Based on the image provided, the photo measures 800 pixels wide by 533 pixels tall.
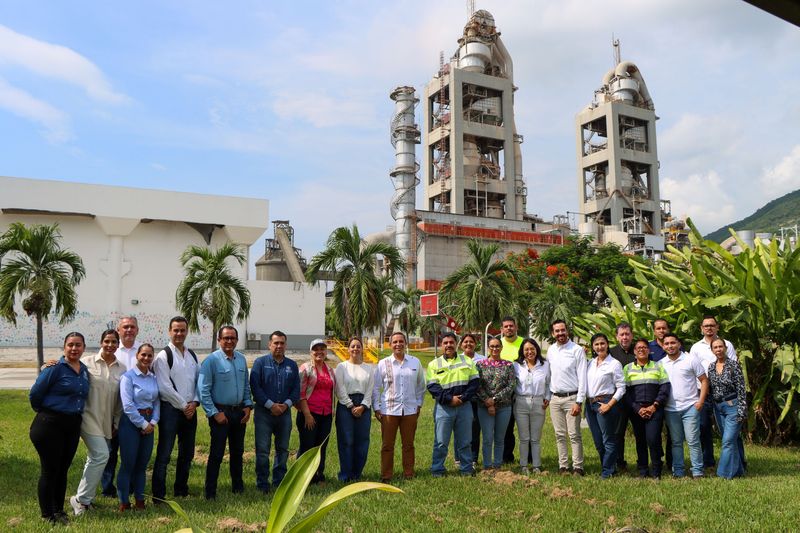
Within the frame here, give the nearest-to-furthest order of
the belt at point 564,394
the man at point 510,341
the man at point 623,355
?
the belt at point 564,394, the man at point 623,355, the man at point 510,341

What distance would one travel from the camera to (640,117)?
256 feet

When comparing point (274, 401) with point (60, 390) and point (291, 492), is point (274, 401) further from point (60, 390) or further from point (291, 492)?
point (291, 492)

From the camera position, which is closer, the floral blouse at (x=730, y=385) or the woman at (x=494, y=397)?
the floral blouse at (x=730, y=385)

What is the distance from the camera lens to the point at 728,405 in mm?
7449

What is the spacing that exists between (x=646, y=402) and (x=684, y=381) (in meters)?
0.51

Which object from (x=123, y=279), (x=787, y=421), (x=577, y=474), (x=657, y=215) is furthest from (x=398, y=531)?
(x=657, y=215)

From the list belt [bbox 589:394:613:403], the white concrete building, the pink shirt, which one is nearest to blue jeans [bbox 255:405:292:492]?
the pink shirt

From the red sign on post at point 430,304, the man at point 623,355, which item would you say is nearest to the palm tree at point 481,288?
the red sign on post at point 430,304

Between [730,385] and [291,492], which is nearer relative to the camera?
[291,492]

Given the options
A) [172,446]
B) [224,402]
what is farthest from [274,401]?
[172,446]

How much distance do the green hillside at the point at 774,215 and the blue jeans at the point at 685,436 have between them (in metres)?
127

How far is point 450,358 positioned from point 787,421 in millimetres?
5289

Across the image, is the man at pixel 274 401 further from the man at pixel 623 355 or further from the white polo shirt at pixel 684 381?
the white polo shirt at pixel 684 381

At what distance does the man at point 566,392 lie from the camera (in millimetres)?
7641
